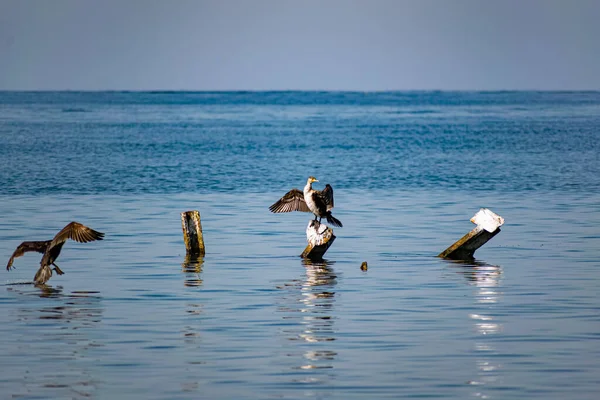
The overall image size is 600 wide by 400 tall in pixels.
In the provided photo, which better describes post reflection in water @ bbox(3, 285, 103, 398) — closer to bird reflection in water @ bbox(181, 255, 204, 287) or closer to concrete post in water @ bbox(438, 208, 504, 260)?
bird reflection in water @ bbox(181, 255, 204, 287)

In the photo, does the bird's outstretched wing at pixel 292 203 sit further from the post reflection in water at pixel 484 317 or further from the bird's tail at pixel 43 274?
the bird's tail at pixel 43 274

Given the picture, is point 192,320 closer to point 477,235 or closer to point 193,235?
point 193,235

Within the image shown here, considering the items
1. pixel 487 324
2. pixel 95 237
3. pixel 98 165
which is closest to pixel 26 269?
pixel 95 237

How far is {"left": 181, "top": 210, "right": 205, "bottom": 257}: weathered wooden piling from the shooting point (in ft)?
63.7

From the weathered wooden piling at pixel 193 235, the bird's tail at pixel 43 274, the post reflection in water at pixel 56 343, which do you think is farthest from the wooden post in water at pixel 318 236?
the bird's tail at pixel 43 274

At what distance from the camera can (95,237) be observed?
54.5 feet

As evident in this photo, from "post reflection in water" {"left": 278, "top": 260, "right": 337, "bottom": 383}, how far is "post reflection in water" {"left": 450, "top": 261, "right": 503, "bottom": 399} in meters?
1.50

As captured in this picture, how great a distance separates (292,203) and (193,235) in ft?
5.95

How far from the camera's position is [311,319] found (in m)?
14.1

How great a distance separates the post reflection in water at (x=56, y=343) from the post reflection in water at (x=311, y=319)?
2.10m

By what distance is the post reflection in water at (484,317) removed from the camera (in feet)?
37.2

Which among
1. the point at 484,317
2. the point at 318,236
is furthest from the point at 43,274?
the point at 484,317

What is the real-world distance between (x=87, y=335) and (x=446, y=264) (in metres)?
7.13

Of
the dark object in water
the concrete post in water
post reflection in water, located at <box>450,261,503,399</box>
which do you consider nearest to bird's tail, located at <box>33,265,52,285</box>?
the dark object in water
